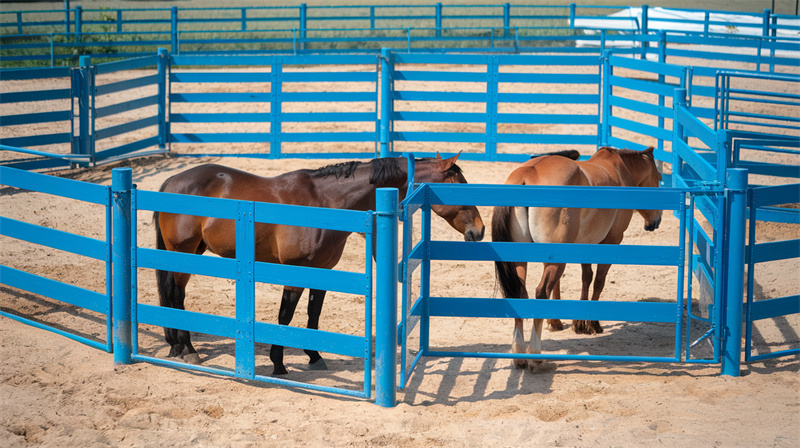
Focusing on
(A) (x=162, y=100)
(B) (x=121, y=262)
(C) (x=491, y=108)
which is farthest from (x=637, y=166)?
(A) (x=162, y=100)

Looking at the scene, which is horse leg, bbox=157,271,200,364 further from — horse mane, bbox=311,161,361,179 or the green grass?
the green grass

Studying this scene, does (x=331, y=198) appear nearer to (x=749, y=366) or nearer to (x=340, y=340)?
(x=340, y=340)

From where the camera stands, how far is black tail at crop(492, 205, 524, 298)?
5.90 metres

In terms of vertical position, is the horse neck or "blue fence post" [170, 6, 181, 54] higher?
"blue fence post" [170, 6, 181, 54]

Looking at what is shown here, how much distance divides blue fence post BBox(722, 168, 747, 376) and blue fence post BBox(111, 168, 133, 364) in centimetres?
420

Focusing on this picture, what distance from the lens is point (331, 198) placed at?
6.01 meters

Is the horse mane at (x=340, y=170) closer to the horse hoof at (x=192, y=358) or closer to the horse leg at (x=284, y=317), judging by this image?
the horse leg at (x=284, y=317)

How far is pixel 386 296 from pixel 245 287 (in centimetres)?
102

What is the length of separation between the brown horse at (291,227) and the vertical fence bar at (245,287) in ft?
1.53

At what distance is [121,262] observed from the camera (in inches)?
216

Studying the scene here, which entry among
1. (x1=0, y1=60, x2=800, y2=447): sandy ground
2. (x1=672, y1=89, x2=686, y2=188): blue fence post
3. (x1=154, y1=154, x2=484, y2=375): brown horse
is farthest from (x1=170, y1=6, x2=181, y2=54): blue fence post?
(x1=154, y1=154, x2=484, y2=375): brown horse

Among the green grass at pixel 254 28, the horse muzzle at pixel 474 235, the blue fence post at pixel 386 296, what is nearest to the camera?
the blue fence post at pixel 386 296

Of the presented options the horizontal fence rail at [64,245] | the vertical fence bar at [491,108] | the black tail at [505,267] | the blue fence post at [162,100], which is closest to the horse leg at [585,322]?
the black tail at [505,267]

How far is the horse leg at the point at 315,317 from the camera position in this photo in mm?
5922
